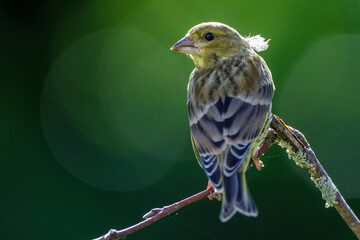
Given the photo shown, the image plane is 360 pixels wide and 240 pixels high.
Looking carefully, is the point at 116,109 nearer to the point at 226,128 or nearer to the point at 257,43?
the point at 257,43

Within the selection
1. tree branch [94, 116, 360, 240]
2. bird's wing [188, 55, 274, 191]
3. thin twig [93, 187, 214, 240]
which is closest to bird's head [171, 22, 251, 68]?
bird's wing [188, 55, 274, 191]

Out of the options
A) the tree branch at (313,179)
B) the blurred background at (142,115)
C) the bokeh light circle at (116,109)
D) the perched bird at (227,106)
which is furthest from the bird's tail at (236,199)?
the bokeh light circle at (116,109)

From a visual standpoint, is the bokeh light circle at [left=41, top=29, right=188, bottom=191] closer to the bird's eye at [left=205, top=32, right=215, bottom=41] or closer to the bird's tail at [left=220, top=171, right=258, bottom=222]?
the bird's eye at [left=205, top=32, right=215, bottom=41]

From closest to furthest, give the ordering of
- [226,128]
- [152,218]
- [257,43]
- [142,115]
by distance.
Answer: [152,218], [226,128], [257,43], [142,115]

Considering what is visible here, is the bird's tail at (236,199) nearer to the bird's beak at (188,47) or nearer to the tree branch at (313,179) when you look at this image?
the tree branch at (313,179)

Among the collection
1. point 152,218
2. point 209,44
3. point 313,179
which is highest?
point 209,44

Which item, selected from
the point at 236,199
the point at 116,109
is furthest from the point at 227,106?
the point at 116,109

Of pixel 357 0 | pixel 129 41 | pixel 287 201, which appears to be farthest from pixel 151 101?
pixel 357 0
